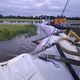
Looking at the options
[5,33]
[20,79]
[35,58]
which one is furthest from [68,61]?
[5,33]

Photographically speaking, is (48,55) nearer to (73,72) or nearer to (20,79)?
(73,72)

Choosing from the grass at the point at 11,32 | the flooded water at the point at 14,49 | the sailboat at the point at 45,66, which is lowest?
the grass at the point at 11,32

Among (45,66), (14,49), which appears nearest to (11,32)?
(14,49)

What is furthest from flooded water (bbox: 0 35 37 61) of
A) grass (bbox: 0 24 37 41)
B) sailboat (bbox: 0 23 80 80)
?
grass (bbox: 0 24 37 41)

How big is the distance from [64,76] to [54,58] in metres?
0.25

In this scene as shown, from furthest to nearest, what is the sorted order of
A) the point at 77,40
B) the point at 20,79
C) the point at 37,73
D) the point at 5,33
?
the point at 5,33 < the point at 77,40 < the point at 37,73 < the point at 20,79

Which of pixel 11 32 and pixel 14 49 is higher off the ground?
pixel 14 49

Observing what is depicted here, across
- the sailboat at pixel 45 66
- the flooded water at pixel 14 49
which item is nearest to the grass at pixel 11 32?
the flooded water at pixel 14 49

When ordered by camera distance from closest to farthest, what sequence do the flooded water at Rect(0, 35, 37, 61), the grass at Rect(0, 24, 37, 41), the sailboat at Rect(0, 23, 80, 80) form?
the sailboat at Rect(0, 23, 80, 80) → the flooded water at Rect(0, 35, 37, 61) → the grass at Rect(0, 24, 37, 41)

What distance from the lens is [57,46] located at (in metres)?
3.85

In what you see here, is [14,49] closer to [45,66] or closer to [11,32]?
[45,66]

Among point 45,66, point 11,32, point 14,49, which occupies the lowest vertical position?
point 11,32

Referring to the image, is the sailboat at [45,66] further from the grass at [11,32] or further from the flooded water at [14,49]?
the grass at [11,32]

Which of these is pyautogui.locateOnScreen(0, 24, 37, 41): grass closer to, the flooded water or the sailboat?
the flooded water
